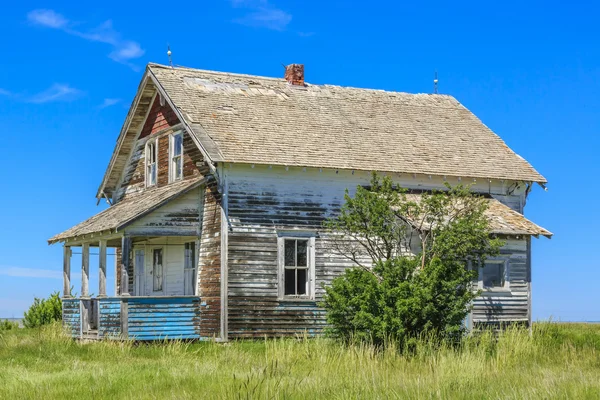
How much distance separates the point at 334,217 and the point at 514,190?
6.32 metres

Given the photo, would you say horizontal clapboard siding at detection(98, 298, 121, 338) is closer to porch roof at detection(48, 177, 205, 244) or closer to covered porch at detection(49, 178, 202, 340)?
covered porch at detection(49, 178, 202, 340)

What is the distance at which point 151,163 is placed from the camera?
28.2 m

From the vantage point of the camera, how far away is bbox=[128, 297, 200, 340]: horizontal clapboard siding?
22797mm

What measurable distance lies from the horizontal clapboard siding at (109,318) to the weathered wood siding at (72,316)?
76.9 inches

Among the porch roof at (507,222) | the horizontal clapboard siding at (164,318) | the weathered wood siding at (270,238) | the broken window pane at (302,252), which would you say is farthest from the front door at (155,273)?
the porch roof at (507,222)

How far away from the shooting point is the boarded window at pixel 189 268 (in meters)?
25.4

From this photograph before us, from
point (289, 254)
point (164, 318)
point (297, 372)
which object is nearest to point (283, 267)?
point (289, 254)

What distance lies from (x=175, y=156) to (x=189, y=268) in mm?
3327

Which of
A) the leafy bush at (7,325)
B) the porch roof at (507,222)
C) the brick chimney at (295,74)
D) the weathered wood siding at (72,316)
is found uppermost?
the brick chimney at (295,74)

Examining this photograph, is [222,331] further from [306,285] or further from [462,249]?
[462,249]

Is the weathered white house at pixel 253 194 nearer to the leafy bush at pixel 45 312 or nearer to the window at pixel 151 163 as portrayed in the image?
the window at pixel 151 163

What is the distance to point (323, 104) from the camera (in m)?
28.4

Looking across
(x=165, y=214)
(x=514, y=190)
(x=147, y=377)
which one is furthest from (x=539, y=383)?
(x=514, y=190)

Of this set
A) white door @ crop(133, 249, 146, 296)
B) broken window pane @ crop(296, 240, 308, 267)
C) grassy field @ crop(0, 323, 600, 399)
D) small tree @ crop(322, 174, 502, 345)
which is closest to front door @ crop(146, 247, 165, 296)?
white door @ crop(133, 249, 146, 296)
